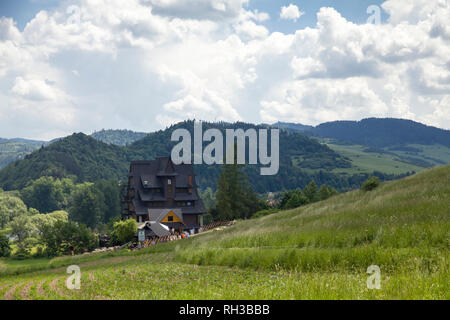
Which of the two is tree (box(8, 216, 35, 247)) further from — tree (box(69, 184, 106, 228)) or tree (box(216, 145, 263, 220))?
tree (box(216, 145, 263, 220))

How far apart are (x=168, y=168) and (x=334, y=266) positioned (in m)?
67.8

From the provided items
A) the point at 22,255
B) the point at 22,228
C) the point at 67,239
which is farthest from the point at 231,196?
the point at 22,228

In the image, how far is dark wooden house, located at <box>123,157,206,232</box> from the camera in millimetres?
79812

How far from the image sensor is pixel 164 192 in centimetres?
8156

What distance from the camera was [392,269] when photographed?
606 inches

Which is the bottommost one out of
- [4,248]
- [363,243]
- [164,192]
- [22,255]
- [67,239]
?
[22,255]

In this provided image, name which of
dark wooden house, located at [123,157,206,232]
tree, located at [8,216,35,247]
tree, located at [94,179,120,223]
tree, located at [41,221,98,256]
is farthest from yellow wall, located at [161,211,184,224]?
tree, located at [94,179,120,223]

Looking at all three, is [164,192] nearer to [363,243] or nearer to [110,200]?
[363,243]

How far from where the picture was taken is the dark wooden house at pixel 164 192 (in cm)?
7981

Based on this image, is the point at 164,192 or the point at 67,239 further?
the point at 164,192

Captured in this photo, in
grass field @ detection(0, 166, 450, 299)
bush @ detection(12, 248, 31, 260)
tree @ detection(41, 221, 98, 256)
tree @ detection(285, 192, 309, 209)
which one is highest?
tree @ detection(285, 192, 309, 209)

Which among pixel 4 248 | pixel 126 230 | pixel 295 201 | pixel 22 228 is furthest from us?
pixel 22 228
